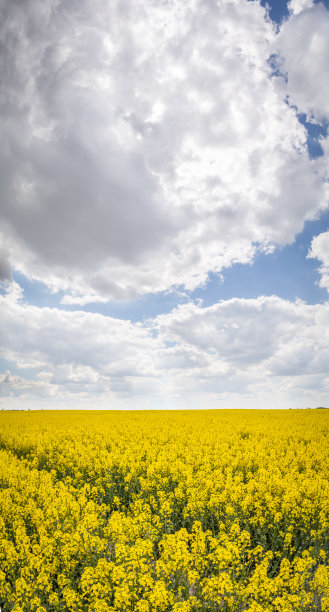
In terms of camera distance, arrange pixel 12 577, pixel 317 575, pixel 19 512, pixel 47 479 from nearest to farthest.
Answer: pixel 317 575 < pixel 12 577 < pixel 19 512 < pixel 47 479

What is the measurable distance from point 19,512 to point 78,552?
262 centimetres

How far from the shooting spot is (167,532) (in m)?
7.55

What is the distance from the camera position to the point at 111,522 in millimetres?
6496

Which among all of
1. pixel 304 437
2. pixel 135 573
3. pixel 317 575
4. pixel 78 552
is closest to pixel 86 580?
pixel 135 573

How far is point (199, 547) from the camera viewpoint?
589cm

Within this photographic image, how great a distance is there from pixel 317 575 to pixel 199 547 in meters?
1.93

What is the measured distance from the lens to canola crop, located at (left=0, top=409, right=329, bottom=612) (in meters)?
4.90

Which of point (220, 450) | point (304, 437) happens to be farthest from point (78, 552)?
point (304, 437)

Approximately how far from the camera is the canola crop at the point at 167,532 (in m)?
4.90

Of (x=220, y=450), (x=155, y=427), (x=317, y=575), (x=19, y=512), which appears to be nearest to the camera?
(x=317, y=575)

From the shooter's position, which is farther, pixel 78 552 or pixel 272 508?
pixel 272 508

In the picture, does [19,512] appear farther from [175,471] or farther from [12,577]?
[175,471]

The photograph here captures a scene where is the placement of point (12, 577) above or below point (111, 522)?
below

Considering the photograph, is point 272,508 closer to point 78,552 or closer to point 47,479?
point 78,552
